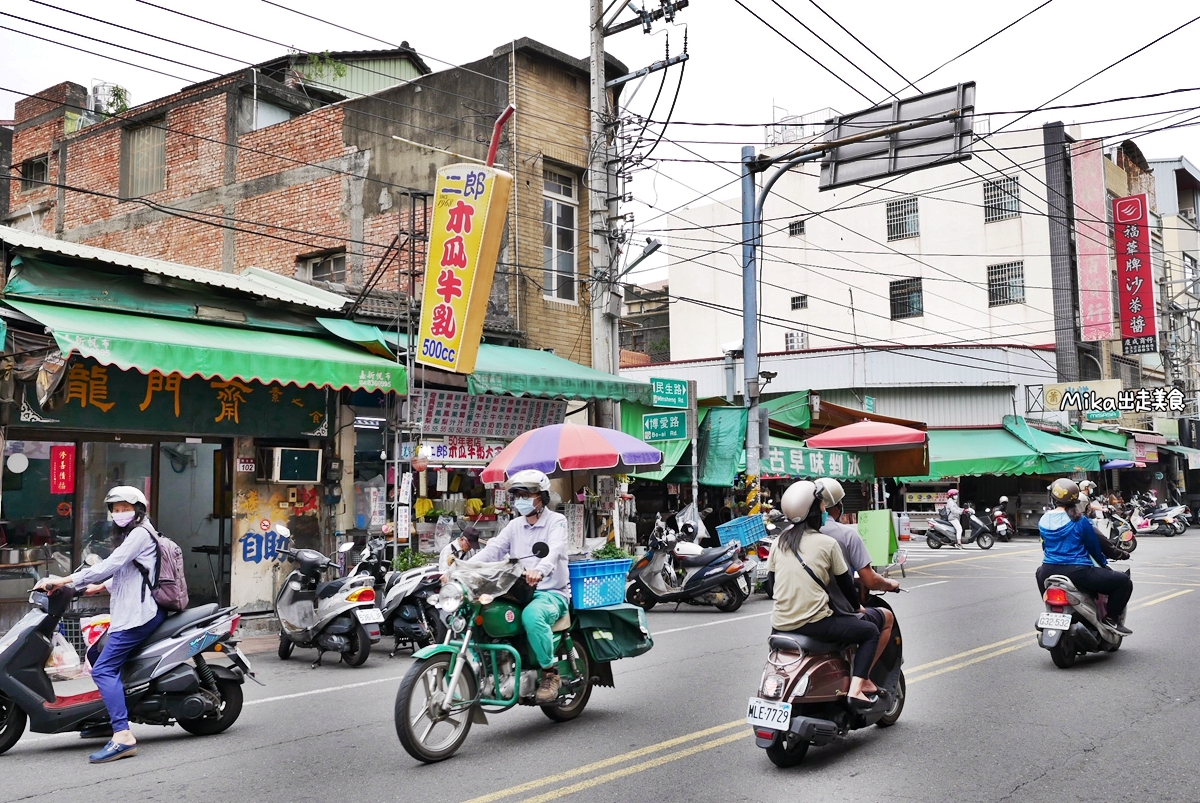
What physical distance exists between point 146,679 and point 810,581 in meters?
4.31

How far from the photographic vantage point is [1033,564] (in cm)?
2130

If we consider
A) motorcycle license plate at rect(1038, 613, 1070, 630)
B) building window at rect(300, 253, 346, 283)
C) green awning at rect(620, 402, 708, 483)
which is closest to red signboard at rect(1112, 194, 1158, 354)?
green awning at rect(620, 402, 708, 483)

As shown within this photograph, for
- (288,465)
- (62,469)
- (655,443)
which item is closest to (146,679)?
(62,469)

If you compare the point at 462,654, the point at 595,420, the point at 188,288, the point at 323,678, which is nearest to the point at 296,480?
the point at 188,288

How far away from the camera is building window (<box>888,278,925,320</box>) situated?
1591 inches

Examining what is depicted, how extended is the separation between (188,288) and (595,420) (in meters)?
7.54

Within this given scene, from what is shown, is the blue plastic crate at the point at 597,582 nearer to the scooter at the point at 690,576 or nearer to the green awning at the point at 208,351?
the green awning at the point at 208,351

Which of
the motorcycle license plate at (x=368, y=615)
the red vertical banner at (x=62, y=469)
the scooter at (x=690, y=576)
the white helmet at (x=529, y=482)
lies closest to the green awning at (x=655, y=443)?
the scooter at (x=690, y=576)

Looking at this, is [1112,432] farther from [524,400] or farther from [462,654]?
[462,654]

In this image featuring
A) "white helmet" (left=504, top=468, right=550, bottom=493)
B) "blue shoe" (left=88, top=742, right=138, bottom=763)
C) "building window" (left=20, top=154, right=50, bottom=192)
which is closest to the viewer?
"blue shoe" (left=88, top=742, right=138, bottom=763)

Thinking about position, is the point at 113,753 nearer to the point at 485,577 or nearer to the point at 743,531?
the point at 485,577

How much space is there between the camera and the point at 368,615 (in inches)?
402

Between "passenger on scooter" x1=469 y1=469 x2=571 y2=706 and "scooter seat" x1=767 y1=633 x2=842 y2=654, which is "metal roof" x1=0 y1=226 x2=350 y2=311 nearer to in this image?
"passenger on scooter" x1=469 y1=469 x2=571 y2=706

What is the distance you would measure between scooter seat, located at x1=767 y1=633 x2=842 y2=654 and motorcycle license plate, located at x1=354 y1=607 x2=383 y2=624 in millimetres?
5450
